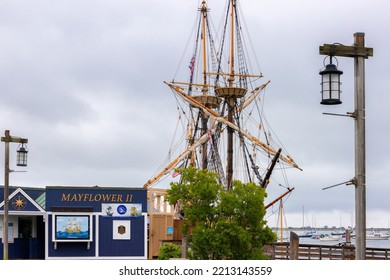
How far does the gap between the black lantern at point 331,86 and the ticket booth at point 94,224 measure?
106 feet

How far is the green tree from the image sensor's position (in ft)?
130

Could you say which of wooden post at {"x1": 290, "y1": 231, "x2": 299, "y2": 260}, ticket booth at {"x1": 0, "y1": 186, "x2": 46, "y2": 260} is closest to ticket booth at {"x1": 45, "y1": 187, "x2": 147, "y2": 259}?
ticket booth at {"x1": 0, "y1": 186, "x2": 46, "y2": 260}

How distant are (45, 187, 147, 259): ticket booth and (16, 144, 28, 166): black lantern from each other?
1524 centimetres

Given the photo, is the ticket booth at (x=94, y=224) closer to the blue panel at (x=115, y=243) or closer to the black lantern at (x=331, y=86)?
the blue panel at (x=115, y=243)

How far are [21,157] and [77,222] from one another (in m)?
15.6

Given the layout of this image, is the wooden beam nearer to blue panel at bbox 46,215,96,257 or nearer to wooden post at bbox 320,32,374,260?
wooden post at bbox 320,32,374,260

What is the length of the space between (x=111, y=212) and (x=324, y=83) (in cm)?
3269

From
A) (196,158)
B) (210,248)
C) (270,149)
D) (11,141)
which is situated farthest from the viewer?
(196,158)

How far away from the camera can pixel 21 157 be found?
30953 millimetres

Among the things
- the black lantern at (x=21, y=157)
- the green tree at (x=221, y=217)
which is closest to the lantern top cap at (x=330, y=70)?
the black lantern at (x=21, y=157)

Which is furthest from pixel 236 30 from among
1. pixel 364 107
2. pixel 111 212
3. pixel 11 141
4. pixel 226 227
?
pixel 364 107
